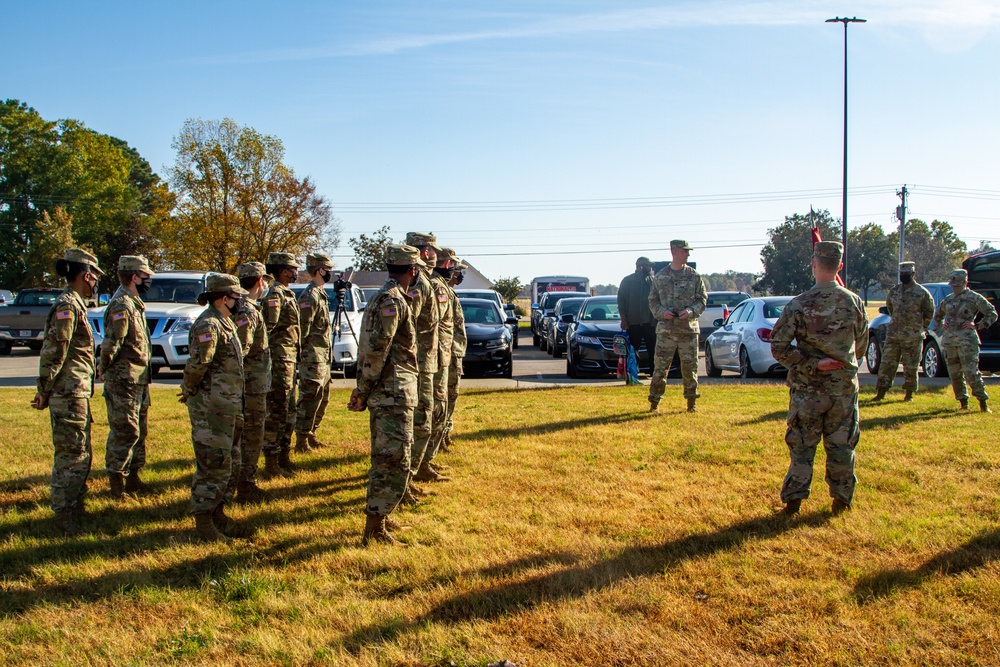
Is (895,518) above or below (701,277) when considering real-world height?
below

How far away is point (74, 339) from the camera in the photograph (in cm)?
575

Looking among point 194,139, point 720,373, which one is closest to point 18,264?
point 194,139

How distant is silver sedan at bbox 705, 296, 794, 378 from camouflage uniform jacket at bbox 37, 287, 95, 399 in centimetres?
1106

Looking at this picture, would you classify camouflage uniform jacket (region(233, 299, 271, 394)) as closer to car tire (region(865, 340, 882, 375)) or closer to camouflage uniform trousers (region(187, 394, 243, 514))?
camouflage uniform trousers (region(187, 394, 243, 514))

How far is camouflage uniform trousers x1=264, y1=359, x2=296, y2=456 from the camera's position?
7168mm

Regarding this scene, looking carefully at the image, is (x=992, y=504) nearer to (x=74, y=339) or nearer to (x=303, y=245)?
(x=74, y=339)

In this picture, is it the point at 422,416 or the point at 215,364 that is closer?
the point at 215,364

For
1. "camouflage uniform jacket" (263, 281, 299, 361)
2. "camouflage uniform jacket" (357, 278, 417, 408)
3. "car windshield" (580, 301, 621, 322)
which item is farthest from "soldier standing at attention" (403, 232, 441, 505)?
"car windshield" (580, 301, 621, 322)

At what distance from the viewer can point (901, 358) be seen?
11266mm

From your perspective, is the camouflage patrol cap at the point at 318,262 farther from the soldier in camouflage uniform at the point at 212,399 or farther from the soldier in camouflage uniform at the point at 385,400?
the soldier in camouflage uniform at the point at 385,400

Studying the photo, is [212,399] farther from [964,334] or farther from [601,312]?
[601,312]

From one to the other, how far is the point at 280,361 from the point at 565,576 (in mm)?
3709

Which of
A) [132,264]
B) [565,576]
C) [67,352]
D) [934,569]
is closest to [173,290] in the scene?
[132,264]

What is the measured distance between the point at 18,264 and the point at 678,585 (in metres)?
63.6
